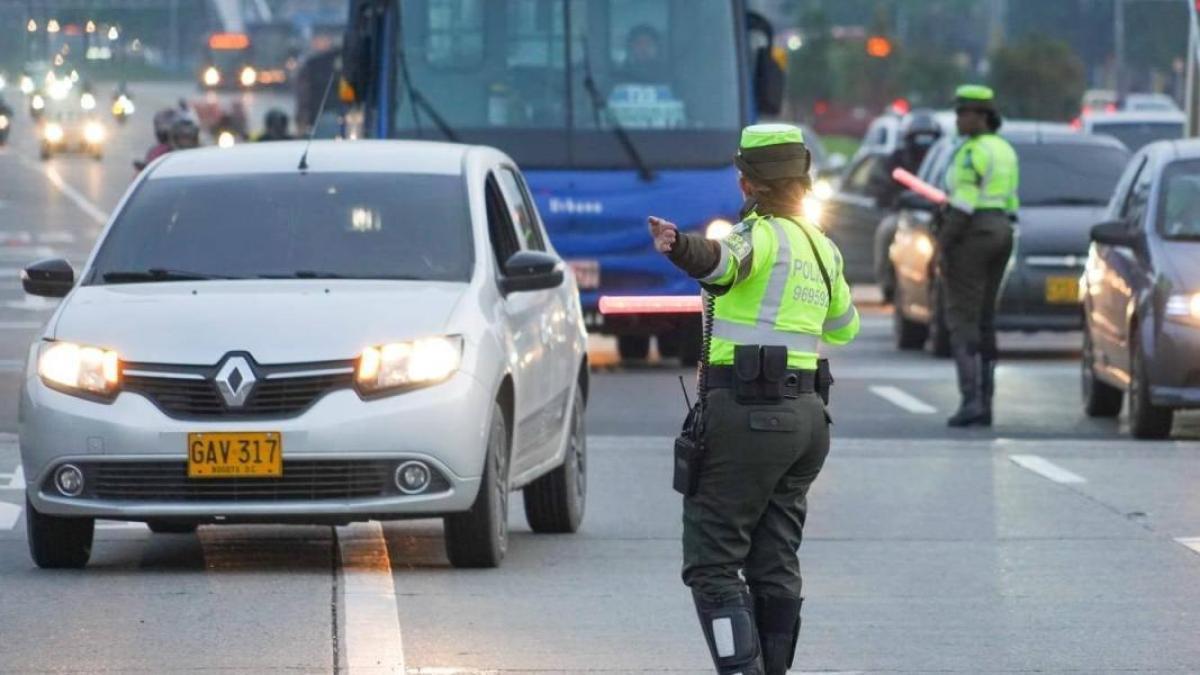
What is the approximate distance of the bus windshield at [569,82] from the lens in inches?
808

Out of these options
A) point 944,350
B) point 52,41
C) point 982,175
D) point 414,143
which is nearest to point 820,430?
point 414,143

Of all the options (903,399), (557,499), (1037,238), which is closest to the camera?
(557,499)

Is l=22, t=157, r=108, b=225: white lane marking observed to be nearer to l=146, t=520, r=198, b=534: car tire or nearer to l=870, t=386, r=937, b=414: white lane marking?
l=870, t=386, r=937, b=414: white lane marking

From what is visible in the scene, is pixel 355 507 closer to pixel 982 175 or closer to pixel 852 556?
pixel 852 556

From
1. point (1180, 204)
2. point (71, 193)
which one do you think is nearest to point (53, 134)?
point (71, 193)

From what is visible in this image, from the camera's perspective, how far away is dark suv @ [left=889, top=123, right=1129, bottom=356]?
22.1 meters

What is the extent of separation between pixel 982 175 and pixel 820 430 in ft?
31.7

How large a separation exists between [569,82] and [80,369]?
10.7 m

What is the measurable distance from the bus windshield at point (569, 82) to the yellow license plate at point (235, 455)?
1053 cm

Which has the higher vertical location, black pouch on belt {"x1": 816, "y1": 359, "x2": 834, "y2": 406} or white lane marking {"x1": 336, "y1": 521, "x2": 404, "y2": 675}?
black pouch on belt {"x1": 816, "y1": 359, "x2": 834, "y2": 406}

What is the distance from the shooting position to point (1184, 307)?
52.3 feet

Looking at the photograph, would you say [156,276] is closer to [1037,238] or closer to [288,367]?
[288,367]

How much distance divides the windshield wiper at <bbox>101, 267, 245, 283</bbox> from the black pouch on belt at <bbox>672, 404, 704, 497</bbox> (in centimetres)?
399

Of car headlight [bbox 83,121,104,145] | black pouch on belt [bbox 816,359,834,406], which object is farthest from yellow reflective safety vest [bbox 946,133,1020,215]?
car headlight [bbox 83,121,104,145]
